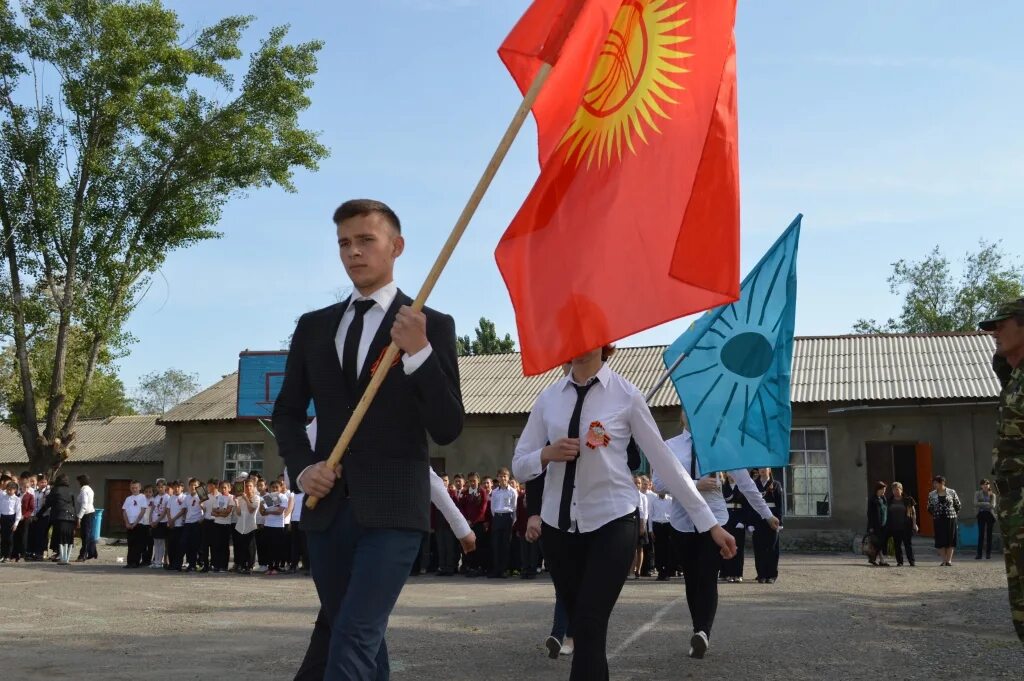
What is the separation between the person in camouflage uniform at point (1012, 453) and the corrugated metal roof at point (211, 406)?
32351 mm

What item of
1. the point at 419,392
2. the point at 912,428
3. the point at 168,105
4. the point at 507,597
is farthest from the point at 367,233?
the point at 168,105

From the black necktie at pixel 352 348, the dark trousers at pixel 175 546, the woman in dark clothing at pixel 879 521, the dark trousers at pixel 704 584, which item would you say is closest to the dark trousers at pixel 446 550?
the dark trousers at pixel 175 546

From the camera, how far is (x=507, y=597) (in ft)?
48.0

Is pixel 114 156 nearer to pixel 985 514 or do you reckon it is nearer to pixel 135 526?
pixel 135 526

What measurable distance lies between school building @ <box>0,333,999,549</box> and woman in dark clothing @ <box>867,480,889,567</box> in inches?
85.3

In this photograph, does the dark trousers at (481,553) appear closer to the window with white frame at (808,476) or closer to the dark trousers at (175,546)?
the dark trousers at (175,546)

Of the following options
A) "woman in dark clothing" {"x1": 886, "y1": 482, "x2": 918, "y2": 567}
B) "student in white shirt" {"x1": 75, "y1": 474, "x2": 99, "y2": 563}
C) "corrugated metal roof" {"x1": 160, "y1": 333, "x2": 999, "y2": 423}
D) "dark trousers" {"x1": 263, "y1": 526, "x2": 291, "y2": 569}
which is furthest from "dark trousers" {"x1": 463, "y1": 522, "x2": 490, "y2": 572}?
"corrugated metal roof" {"x1": 160, "y1": 333, "x2": 999, "y2": 423}

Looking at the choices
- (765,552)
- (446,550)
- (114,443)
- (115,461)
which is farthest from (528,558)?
(114,443)

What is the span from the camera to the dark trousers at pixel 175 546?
21891 millimetres

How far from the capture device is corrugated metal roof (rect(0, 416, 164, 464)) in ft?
156

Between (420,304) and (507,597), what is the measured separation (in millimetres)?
11388

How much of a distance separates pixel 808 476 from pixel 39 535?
19697mm

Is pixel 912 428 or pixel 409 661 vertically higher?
pixel 912 428

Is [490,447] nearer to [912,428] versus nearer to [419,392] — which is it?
[912,428]
